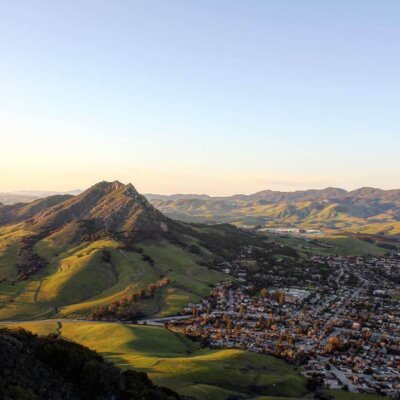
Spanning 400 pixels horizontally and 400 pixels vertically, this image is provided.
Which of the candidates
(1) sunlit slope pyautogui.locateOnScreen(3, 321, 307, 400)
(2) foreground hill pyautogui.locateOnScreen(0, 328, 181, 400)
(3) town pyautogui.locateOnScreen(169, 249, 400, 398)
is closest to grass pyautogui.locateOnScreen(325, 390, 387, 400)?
(3) town pyautogui.locateOnScreen(169, 249, 400, 398)

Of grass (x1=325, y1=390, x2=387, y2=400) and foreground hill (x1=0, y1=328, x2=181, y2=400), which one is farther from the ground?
foreground hill (x1=0, y1=328, x2=181, y2=400)

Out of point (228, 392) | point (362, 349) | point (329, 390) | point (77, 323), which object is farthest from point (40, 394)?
point (77, 323)

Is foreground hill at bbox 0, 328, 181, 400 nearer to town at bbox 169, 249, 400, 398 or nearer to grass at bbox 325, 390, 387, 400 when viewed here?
grass at bbox 325, 390, 387, 400

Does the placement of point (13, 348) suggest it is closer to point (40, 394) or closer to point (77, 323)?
point (40, 394)

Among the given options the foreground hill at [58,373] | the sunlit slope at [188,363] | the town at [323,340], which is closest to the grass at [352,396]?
the town at [323,340]

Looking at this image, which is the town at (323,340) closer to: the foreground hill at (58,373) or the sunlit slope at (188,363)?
the sunlit slope at (188,363)
